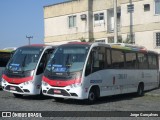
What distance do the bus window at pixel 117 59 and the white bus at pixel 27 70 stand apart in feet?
10.9

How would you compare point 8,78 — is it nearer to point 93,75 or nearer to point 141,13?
point 93,75

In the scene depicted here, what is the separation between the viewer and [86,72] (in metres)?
15.9

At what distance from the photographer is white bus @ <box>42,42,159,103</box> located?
15.8 m

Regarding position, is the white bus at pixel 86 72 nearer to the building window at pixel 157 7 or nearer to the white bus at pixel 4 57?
the white bus at pixel 4 57

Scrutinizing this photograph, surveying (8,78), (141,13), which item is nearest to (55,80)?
(8,78)

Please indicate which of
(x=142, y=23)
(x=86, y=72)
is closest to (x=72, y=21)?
(x=142, y=23)

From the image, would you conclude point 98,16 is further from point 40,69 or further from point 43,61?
point 40,69

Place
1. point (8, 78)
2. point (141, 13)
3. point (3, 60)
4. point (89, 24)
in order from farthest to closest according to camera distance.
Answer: point (89, 24)
point (141, 13)
point (3, 60)
point (8, 78)

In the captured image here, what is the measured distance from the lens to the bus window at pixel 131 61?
2002 cm

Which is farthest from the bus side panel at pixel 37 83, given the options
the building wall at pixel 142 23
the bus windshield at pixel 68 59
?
the building wall at pixel 142 23

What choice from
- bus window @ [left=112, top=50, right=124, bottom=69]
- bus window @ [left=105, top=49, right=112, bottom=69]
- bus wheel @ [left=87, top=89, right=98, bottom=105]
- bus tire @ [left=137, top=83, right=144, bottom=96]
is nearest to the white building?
bus tire @ [left=137, top=83, right=144, bottom=96]

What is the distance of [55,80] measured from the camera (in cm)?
1614

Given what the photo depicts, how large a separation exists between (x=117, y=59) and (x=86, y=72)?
3.44 meters

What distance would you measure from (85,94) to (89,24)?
24.5m
